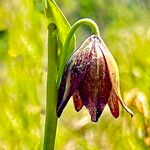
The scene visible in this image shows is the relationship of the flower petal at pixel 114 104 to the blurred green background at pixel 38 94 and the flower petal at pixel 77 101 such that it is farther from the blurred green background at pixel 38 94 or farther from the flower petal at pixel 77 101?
the blurred green background at pixel 38 94

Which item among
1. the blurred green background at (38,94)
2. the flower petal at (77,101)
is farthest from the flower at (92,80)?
the blurred green background at (38,94)

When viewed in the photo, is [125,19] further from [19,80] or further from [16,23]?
[19,80]

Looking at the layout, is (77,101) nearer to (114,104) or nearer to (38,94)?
(114,104)

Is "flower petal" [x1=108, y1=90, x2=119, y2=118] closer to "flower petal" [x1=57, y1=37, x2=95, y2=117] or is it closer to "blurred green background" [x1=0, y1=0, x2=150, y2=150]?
"flower petal" [x1=57, y1=37, x2=95, y2=117]

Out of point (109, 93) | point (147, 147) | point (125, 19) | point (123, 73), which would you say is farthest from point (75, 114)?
point (109, 93)

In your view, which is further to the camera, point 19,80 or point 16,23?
point 16,23

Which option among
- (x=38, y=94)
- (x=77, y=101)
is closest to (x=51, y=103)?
(x=77, y=101)

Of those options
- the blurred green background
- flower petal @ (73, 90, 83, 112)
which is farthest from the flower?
the blurred green background
